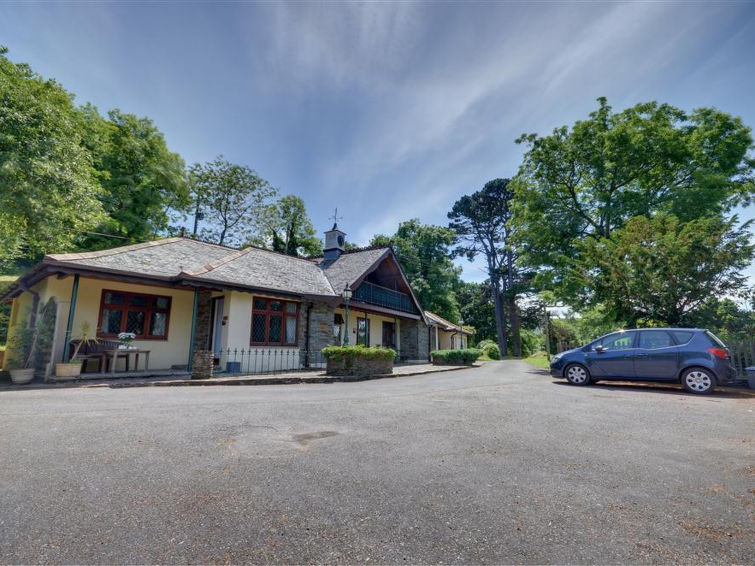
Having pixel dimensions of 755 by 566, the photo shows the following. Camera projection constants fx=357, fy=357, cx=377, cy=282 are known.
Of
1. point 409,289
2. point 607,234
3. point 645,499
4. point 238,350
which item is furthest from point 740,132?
point 238,350

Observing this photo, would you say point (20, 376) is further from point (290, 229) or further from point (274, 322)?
point (290, 229)

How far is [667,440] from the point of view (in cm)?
460

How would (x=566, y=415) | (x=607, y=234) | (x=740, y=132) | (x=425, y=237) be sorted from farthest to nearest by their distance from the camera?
(x=425, y=237)
(x=607, y=234)
(x=740, y=132)
(x=566, y=415)

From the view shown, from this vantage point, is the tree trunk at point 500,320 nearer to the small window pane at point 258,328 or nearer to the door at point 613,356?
the door at point 613,356

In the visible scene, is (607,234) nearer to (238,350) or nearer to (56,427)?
(238,350)

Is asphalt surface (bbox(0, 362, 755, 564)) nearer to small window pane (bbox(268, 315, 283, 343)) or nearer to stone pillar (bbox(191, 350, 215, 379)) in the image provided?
stone pillar (bbox(191, 350, 215, 379))

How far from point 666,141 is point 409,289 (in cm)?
1524

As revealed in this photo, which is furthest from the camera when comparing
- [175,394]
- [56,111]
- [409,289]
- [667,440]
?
[409,289]

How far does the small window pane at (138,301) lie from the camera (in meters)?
12.7

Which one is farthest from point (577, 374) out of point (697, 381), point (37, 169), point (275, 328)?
point (37, 169)

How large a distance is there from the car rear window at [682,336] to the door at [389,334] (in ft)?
52.3

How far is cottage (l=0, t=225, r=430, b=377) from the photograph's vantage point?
1118 centimetres

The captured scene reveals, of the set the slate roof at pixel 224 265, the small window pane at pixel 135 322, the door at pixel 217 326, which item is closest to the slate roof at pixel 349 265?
the slate roof at pixel 224 265

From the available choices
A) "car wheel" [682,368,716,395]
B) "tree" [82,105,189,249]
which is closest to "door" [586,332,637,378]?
"car wheel" [682,368,716,395]
